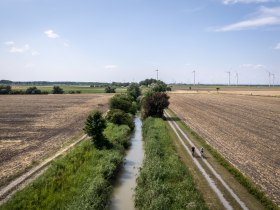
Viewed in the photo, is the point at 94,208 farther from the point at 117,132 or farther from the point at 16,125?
the point at 16,125

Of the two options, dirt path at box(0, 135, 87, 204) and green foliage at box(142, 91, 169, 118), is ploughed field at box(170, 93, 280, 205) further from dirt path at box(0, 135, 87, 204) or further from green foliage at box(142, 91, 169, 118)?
dirt path at box(0, 135, 87, 204)

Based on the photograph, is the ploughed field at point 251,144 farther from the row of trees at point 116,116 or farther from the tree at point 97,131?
the tree at point 97,131

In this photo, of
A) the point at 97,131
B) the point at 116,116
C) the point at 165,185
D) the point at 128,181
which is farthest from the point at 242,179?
the point at 116,116

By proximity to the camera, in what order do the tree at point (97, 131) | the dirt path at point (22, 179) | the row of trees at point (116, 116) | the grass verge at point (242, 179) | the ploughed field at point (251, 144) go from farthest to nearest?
the row of trees at point (116, 116) < the tree at point (97, 131) < the ploughed field at point (251, 144) < the dirt path at point (22, 179) < the grass verge at point (242, 179)

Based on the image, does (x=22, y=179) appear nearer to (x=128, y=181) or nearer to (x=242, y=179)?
(x=128, y=181)

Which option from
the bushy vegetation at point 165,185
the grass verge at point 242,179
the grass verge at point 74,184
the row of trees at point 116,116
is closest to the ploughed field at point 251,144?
the grass verge at point 242,179

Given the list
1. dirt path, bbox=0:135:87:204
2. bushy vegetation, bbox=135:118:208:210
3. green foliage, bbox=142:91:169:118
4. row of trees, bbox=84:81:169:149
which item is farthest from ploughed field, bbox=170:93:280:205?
dirt path, bbox=0:135:87:204
